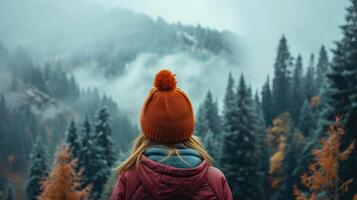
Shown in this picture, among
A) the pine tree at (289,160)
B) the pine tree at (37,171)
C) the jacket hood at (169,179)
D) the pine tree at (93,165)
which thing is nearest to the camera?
the jacket hood at (169,179)

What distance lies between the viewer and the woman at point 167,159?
160 inches

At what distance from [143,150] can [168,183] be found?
1.42 feet

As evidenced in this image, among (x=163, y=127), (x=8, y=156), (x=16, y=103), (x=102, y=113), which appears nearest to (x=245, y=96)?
(x=102, y=113)

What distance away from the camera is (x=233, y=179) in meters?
38.0

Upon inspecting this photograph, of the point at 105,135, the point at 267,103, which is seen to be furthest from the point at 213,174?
the point at 267,103

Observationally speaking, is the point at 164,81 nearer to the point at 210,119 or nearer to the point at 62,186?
the point at 62,186

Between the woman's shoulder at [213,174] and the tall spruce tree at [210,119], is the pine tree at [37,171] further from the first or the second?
the woman's shoulder at [213,174]

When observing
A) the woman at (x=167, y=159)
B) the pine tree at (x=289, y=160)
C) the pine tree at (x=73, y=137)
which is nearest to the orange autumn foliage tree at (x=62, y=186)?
the pine tree at (x=73, y=137)

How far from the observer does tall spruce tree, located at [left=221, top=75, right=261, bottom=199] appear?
3778cm

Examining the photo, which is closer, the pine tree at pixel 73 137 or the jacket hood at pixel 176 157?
the jacket hood at pixel 176 157

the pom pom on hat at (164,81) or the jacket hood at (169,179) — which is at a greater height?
the pom pom on hat at (164,81)

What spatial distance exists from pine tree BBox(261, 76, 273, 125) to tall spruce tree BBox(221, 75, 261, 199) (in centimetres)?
3877

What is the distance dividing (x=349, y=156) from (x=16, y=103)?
594ft

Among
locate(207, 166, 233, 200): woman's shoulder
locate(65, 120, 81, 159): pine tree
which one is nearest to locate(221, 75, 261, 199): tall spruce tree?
locate(65, 120, 81, 159): pine tree
